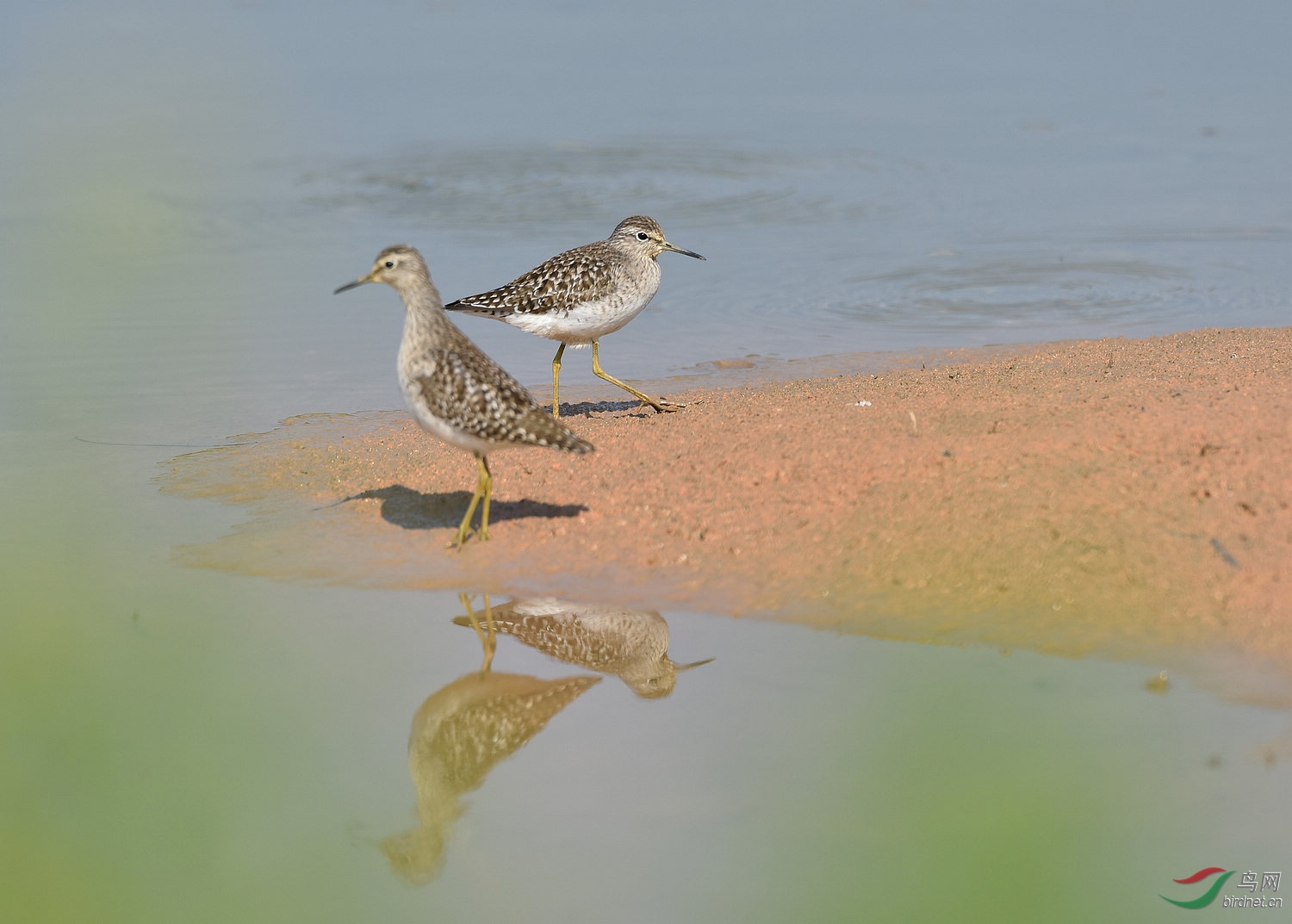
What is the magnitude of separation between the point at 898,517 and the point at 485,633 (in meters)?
2.17

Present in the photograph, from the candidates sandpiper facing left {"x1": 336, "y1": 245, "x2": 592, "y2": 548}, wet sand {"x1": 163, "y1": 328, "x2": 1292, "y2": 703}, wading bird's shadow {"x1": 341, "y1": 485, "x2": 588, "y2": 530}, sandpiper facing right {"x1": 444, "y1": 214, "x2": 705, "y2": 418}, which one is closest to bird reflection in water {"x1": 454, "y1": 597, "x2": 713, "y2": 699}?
wet sand {"x1": 163, "y1": 328, "x2": 1292, "y2": 703}

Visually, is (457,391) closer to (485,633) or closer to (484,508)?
(484,508)

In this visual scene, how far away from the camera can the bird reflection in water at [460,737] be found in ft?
16.3

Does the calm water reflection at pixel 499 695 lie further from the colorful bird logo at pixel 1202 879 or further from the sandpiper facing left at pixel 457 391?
the colorful bird logo at pixel 1202 879

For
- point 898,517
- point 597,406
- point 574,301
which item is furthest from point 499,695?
point 597,406

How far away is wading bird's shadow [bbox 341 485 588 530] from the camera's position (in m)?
8.33

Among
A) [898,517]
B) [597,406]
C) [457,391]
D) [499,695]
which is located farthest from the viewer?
[597,406]

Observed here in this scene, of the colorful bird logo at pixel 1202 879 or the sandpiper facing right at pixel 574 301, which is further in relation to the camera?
the sandpiper facing right at pixel 574 301

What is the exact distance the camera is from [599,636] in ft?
22.6

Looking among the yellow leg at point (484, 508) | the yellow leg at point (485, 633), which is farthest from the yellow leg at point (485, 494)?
the yellow leg at point (485, 633)

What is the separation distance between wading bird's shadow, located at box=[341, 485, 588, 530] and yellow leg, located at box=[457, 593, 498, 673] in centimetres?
100

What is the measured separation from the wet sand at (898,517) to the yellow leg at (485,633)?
0.18m

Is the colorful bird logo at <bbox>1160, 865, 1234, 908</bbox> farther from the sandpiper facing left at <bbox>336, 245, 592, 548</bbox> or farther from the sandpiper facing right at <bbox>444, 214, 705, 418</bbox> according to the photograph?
the sandpiper facing right at <bbox>444, 214, 705, 418</bbox>

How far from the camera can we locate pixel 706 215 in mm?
18047
